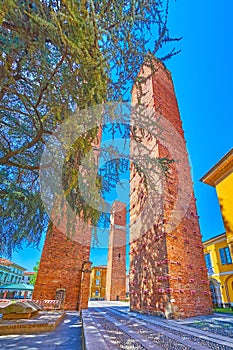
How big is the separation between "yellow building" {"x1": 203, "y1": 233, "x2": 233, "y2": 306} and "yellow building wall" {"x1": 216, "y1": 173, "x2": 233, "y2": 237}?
18.5 feet

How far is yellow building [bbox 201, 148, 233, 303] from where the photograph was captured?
8711 mm

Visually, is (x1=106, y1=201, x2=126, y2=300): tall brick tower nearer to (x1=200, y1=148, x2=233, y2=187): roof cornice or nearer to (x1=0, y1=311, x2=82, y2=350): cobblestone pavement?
(x1=200, y1=148, x2=233, y2=187): roof cornice

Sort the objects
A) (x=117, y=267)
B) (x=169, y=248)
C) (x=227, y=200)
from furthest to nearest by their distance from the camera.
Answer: (x=117, y=267) < (x=227, y=200) < (x=169, y=248)

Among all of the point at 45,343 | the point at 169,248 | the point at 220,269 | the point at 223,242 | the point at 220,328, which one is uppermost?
the point at 223,242

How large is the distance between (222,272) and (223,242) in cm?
207

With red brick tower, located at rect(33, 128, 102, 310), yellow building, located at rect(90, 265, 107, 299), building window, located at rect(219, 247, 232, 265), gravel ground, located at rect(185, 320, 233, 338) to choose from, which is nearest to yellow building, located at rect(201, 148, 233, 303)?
building window, located at rect(219, 247, 232, 265)

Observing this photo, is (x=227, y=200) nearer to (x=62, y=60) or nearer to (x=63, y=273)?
(x=63, y=273)

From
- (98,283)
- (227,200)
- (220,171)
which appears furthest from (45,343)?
(98,283)

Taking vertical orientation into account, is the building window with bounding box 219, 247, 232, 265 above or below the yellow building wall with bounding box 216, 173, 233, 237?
below

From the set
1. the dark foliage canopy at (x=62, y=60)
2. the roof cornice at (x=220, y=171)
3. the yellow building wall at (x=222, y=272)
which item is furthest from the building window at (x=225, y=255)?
the dark foliage canopy at (x=62, y=60)

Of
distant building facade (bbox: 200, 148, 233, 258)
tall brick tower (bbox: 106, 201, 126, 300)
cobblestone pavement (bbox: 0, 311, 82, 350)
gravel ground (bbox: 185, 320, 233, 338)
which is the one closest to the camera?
cobblestone pavement (bbox: 0, 311, 82, 350)

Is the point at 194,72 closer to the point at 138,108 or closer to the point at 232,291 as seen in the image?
the point at 138,108

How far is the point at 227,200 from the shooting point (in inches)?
351

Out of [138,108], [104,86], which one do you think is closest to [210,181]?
[138,108]
